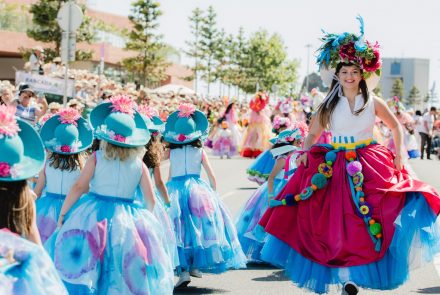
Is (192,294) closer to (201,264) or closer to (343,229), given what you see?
(201,264)

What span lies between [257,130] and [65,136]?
20788 mm

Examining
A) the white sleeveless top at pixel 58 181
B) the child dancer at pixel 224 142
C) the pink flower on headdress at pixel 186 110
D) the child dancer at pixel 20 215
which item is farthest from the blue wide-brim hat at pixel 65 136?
the child dancer at pixel 224 142

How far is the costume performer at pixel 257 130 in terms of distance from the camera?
1150 inches

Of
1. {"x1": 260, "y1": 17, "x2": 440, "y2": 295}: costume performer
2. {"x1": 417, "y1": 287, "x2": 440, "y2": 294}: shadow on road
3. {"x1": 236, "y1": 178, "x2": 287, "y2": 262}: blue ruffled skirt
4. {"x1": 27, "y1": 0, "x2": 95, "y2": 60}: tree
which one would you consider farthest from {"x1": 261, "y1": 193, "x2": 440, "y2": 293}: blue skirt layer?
{"x1": 27, "y1": 0, "x2": 95, "y2": 60}: tree

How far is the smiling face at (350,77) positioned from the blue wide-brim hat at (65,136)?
2.53m

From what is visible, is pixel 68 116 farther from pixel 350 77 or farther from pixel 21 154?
pixel 21 154

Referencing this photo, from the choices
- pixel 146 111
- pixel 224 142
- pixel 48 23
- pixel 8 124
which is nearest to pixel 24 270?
pixel 8 124

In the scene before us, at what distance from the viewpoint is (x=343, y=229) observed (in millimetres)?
7355

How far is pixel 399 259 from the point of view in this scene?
719 centimetres

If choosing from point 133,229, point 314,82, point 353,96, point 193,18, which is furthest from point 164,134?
point 314,82

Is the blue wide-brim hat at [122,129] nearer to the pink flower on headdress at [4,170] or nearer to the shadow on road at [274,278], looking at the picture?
the pink flower on headdress at [4,170]

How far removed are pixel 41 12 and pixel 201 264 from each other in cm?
4862

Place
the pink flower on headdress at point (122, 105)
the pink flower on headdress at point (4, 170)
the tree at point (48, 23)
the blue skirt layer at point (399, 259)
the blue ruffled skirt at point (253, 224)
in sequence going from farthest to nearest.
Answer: the tree at point (48, 23) → the blue ruffled skirt at point (253, 224) → the blue skirt layer at point (399, 259) → the pink flower on headdress at point (122, 105) → the pink flower on headdress at point (4, 170)

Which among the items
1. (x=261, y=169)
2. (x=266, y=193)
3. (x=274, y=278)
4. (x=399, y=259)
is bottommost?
(x=274, y=278)
